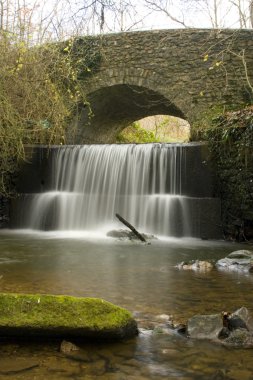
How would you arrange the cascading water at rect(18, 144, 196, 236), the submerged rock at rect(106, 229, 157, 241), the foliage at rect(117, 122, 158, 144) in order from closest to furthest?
1. the submerged rock at rect(106, 229, 157, 241)
2. the cascading water at rect(18, 144, 196, 236)
3. the foliage at rect(117, 122, 158, 144)

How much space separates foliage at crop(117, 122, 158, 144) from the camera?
16500 millimetres

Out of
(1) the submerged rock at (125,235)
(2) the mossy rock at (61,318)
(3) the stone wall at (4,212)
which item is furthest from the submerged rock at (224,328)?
(3) the stone wall at (4,212)

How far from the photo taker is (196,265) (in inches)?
185

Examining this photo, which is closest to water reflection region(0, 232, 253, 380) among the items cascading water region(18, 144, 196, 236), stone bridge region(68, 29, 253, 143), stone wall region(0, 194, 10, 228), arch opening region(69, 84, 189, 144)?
cascading water region(18, 144, 196, 236)

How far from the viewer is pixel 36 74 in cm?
745

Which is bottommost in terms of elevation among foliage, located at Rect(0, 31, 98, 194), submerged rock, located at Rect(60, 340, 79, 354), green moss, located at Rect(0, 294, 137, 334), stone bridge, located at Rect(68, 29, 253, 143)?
submerged rock, located at Rect(60, 340, 79, 354)

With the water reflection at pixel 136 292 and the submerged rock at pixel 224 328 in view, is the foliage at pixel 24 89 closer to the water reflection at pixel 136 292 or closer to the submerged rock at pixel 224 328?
the water reflection at pixel 136 292

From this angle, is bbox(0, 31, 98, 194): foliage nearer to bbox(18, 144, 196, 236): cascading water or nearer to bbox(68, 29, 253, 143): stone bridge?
bbox(18, 144, 196, 236): cascading water

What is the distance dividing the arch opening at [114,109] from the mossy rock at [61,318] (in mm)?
8947

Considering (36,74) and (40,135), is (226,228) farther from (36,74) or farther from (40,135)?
(40,135)

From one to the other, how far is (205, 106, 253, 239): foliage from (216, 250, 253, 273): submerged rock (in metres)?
2.02

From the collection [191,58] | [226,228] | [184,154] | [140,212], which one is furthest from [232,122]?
[191,58]

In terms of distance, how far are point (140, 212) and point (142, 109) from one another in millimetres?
6015

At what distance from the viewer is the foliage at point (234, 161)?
6992 millimetres
